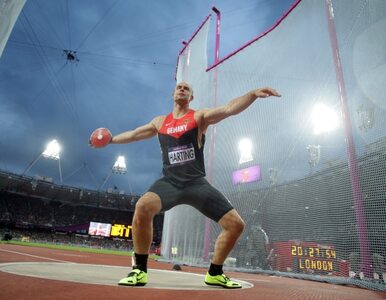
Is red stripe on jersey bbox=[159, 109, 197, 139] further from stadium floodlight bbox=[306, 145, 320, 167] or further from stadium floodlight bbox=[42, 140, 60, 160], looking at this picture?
stadium floodlight bbox=[42, 140, 60, 160]

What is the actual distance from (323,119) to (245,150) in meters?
3.05

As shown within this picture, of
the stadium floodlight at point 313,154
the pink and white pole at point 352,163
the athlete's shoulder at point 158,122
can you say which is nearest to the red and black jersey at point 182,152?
the athlete's shoulder at point 158,122

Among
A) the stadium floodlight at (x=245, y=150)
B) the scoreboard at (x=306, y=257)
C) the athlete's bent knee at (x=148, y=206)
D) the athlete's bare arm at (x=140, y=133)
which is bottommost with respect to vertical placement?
the scoreboard at (x=306, y=257)

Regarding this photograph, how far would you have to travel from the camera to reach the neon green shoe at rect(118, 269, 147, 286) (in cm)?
287

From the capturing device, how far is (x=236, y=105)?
3332 millimetres

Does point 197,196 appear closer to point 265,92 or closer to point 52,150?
point 265,92

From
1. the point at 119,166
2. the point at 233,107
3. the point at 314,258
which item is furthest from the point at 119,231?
the point at 233,107

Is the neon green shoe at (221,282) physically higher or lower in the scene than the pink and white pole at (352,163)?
lower

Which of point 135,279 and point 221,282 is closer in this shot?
point 135,279

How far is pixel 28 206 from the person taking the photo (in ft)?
140

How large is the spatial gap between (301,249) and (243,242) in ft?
6.87

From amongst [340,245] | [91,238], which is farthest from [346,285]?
[91,238]

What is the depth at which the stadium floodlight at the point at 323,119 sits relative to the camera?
300 inches

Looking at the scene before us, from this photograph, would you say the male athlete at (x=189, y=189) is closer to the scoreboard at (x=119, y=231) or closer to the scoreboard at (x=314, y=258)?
the scoreboard at (x=314, y=258)
